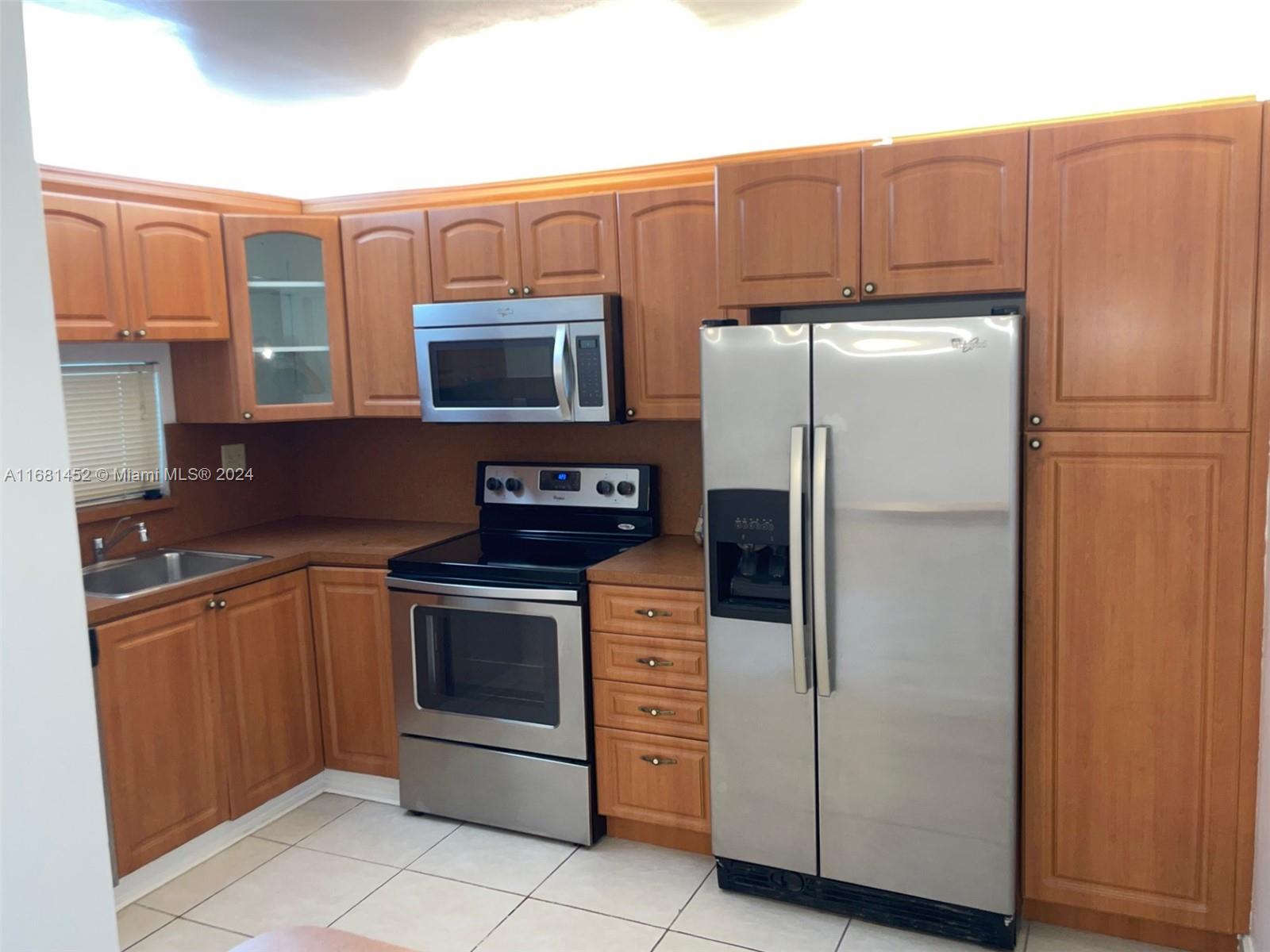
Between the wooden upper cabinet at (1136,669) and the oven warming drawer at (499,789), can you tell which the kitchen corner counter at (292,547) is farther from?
the wooden upper cabinet at (1136,669)

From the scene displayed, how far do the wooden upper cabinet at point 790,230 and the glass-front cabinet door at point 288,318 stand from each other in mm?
1577

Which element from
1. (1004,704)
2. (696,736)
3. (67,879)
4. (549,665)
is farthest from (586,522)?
(67,879)

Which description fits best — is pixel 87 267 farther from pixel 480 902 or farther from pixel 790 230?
pixel 480 902

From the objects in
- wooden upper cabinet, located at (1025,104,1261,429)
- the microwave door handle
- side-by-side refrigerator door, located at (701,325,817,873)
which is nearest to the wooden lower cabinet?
the microwave door handle

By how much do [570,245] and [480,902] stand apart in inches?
80.4

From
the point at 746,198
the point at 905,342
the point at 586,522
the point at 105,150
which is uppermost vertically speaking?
the point at 105,150

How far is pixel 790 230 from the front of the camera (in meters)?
2.61

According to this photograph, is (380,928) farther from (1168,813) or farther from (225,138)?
(225,138)

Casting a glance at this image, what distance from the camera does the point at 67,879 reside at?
0.82m

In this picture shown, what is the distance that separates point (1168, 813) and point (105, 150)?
12.4 feet

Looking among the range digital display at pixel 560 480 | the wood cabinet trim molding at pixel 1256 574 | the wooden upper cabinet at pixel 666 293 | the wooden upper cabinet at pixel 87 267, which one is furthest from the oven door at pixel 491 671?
the wood cabinet trim molding at pixel 1256 574

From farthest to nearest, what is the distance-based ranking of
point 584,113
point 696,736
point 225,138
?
point 225,138 < point 584,113 < point 696,736

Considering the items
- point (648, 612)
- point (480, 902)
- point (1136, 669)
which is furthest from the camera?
point (648, 612)

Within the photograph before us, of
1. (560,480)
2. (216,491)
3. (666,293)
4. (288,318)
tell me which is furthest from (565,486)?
(216,491)
